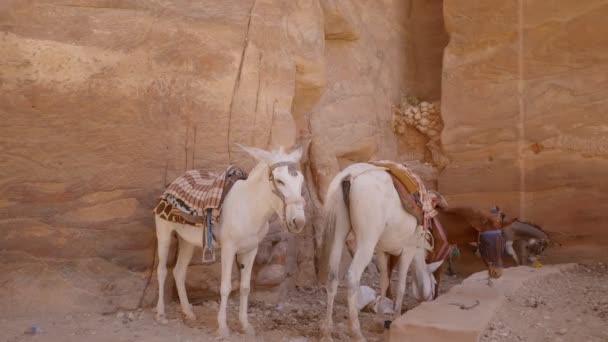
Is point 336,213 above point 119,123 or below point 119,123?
below

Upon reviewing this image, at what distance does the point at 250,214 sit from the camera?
513 centimetres

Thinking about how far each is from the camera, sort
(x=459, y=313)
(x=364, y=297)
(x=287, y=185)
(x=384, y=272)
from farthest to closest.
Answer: (x=364, y=297), (x=384, y=272), (x=459, y=313), (x=287, y=185)

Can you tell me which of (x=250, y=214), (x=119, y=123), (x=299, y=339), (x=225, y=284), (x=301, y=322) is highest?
(x=119, y=123)

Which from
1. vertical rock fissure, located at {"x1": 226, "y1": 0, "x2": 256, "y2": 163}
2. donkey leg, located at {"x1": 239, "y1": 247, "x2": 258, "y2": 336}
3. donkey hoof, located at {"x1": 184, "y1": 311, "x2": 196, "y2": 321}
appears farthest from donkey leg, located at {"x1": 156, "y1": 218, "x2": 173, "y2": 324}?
vertical rock fissure, located at {"x1": 226, "y1": 0, "x2": 256, "y2": 163}

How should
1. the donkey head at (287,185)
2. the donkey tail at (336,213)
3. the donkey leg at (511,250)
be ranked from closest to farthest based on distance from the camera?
the donkey head at (287,185) → the donkey tail at (336,213) → the donkey leg at (511,250)

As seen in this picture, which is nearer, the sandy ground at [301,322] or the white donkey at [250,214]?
the white donkey at [250,214]

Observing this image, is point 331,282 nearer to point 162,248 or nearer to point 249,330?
point 249,330

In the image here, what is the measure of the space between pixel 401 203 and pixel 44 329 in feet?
11.6

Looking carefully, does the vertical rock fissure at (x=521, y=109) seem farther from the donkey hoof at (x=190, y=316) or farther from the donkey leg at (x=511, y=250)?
the donkey hoof at (x=190, y=316)

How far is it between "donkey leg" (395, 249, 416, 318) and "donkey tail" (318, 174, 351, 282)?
0.79m

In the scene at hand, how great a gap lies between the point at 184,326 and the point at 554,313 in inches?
144

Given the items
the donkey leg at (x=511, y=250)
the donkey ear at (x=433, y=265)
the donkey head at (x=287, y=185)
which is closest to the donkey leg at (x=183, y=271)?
the donkey head at (x=287, y=185)

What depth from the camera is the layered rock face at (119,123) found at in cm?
564

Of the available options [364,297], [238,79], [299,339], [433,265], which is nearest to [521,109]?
[433,265]
